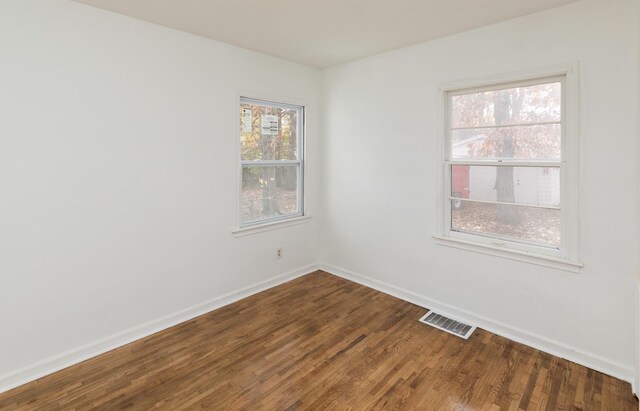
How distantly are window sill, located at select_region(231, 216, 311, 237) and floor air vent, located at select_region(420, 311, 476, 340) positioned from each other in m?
1.74

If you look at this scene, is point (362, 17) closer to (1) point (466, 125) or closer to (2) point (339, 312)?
(1) point (466, 125)

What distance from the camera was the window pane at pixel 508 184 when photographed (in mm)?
2596

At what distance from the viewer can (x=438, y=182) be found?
3170mm

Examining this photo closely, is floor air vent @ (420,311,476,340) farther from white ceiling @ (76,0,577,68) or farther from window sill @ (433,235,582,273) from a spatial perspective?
white ceiling @ (76,0,577,68)

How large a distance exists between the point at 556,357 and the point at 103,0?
407 centimetres

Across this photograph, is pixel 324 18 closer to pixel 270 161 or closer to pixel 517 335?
pixel 270 161

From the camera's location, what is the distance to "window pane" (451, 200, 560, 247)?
263 cm

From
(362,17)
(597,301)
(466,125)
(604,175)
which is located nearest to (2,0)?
(362,17)

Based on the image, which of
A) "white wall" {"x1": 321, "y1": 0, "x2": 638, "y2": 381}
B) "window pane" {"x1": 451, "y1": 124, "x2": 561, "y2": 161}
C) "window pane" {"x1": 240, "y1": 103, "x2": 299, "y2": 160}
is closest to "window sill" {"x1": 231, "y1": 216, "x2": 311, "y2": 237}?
"white wall" {"x1": 321, "y1": 0, "x2": 638, "y2": 381}

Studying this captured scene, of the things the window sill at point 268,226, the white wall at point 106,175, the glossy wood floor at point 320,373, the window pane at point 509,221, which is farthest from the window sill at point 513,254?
the white wall at point 106,175

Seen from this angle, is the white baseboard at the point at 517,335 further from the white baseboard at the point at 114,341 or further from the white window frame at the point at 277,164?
the white baseboard at the point at 114,341

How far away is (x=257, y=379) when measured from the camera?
2299mm

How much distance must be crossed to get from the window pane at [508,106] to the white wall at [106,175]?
197 cm

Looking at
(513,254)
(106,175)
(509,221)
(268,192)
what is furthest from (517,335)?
(106,175)
